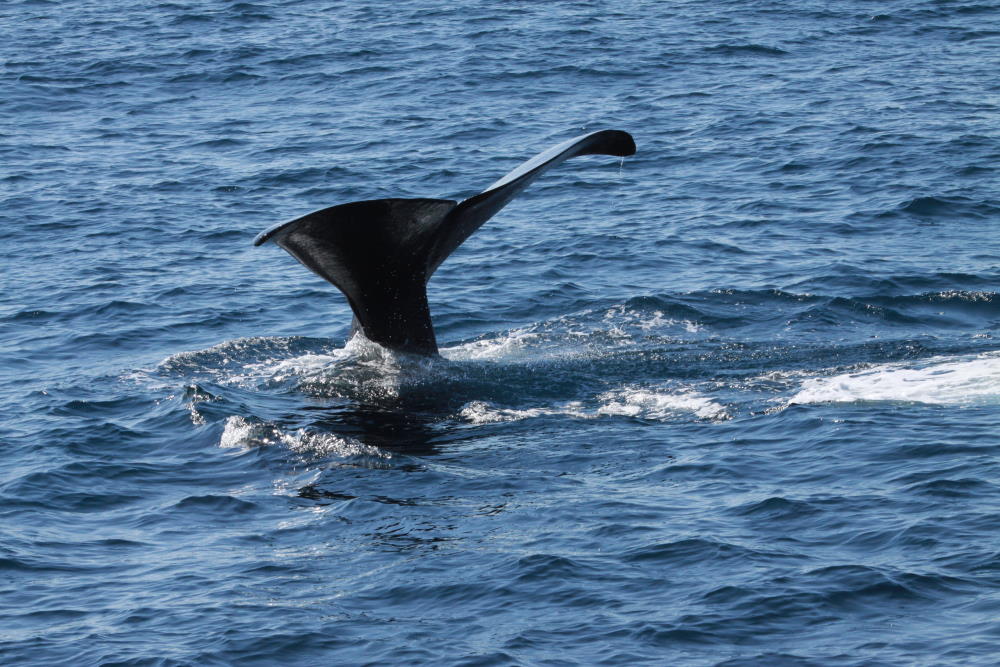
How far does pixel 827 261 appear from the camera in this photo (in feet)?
52.5

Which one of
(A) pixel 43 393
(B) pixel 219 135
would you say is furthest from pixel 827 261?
(B) pixel 219 135

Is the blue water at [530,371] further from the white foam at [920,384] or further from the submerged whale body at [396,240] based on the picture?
the submerged whale body at [396,240]

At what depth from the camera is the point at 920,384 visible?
11.2 metres

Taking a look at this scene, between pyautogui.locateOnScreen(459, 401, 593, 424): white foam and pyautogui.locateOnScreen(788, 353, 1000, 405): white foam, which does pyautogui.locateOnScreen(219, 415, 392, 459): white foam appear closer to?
pyautogui.locateOnScreen(459, 401, 593, 424): white foam

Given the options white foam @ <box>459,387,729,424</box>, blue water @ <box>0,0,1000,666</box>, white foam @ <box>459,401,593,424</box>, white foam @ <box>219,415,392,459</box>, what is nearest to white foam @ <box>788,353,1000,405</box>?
blue water @ <box>0,0,1000,666</box>

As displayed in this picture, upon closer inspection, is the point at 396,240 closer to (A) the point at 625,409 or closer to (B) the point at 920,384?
(A) the point at 625,409

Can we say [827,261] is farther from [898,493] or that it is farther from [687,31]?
[687,31]

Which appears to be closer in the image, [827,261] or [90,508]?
[90,508]

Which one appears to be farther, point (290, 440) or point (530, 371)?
point (530, 371)

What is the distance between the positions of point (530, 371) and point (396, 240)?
1.90 metres

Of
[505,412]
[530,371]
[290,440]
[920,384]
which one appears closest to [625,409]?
[505,412]

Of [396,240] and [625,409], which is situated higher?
[396,240]

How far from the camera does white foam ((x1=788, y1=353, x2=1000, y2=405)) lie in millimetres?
10836

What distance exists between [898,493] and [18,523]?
224 inches
